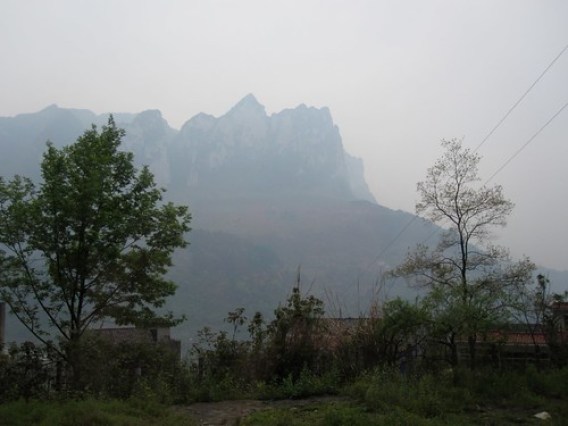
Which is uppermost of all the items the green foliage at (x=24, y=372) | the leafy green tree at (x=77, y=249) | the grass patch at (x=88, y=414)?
the leafy green tree at (x=77, y=249)

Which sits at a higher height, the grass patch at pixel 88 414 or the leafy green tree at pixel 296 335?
the leafy green tree at pixel 296 335

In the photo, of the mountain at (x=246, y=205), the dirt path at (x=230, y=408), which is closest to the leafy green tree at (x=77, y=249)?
the dirt path at (x=230, y=408)

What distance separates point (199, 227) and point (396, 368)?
8229 centimetres

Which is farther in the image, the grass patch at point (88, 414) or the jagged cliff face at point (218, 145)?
the jagged cliff face at point (218, 145)

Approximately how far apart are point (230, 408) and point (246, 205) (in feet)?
341

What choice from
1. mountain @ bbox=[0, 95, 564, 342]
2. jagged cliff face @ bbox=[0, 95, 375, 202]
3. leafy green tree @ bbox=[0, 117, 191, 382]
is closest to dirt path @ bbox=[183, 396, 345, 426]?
leafy green tree @ bbox=[0, 117, 191, 382]

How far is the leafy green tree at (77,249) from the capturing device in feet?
32.7

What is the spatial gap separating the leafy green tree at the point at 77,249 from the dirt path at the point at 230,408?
2418mm

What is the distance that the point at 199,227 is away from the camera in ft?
299

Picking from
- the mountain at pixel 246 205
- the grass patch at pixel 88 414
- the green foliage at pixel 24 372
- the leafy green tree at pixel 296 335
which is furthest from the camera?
the mountain at pixel 246 205

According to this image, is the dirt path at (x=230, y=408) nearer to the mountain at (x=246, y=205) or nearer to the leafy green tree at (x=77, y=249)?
the leafy green tree at (x=77, y=249)

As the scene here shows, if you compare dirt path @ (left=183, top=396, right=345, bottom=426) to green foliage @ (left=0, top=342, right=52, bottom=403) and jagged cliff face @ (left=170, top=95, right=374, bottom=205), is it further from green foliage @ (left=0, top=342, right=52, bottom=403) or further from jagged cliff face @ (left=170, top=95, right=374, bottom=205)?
jagged cliff face @ (left=170, top=95, right=374, bottom=205)

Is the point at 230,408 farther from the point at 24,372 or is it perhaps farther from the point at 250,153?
the point at 250,153

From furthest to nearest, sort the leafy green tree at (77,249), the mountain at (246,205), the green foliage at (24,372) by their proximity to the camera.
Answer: the mountain at (246,205) → the leafy green tree at (77,249) → the green foliage at (24,372)
